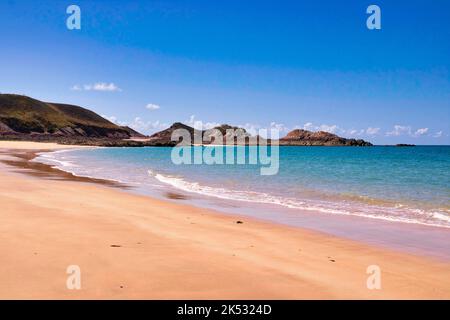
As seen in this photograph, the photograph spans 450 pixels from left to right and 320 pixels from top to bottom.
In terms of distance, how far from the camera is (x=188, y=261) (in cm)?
712

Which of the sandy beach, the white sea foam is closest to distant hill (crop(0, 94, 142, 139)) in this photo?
the white sea foam

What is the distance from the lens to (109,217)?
11344 millimetres

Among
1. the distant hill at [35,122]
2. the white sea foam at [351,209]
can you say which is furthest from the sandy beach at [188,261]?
the distant hill at [35,122]

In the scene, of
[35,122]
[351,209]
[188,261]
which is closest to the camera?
[188,261]

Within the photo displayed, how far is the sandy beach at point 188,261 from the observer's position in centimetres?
569

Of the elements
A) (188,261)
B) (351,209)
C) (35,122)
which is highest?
(35,122)

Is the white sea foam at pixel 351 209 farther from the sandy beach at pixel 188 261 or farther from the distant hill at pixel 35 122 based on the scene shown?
the distant hill at pixel 35 122

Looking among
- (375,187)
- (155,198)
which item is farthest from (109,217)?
(375,187)

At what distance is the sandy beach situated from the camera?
569cm

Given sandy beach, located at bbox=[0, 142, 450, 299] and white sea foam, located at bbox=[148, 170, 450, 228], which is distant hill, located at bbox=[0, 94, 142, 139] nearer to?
white sea foam, located at bbox=[148, 170, 450, 228]

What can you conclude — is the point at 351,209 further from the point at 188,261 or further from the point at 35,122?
the point at 35,122

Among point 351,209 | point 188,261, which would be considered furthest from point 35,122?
point 188,261
